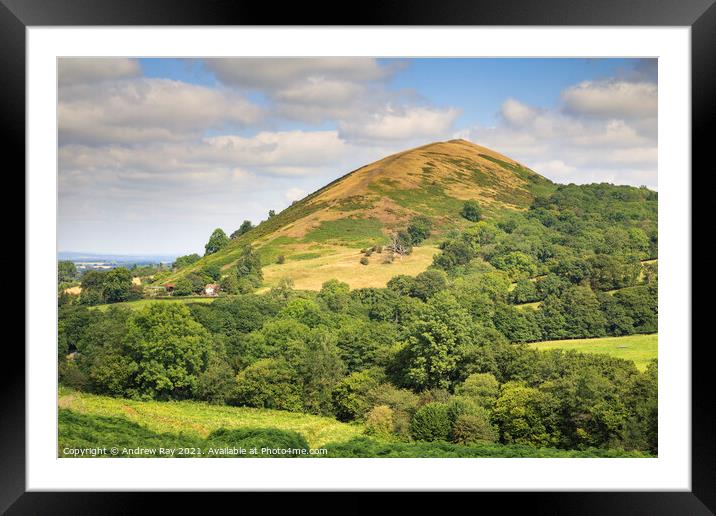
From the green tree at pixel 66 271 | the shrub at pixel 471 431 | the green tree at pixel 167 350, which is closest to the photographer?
the shrub at pixel 471 431

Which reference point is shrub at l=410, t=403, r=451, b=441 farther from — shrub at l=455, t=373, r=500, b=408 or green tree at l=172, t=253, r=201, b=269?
green tree at l=172, t=253, r=201, b=269

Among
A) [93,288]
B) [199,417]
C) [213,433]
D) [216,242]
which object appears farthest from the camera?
[216,242]

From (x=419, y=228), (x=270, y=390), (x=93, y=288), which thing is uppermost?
(x=419, y=228)

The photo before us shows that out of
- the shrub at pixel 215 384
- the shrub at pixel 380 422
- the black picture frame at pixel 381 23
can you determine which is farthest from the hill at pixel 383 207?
the black picture frame at pixel 381 23

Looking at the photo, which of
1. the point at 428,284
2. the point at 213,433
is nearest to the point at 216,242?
the point at 428,284

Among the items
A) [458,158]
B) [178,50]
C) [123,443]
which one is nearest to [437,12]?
[178,50]

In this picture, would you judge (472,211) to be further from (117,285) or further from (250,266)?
(117,285)

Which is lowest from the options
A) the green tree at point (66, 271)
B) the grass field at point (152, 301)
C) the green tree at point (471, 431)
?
the green tree at point (471, 431)

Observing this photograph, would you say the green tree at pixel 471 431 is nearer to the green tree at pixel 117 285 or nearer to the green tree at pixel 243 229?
the green tree at pixel 243 229
